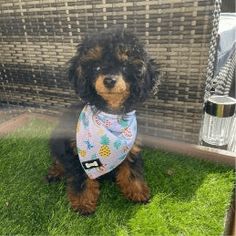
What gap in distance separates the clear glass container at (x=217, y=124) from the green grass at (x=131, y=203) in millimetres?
501

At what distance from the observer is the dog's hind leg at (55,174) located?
12.0ft

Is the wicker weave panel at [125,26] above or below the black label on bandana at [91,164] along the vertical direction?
above

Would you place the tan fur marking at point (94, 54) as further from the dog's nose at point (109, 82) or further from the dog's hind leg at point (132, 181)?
the dog's hind leg at point (132, 181)

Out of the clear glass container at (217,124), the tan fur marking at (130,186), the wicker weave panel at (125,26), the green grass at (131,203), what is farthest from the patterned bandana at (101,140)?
the clear glass container at (217,124)

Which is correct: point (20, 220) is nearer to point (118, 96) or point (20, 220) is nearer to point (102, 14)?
A: point (118, 96)

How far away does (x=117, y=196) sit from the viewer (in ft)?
11.1

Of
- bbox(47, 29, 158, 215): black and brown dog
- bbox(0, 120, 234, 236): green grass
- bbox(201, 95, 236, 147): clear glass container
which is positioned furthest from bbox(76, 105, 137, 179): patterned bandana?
bbox(201, 95, 236, 147): clear glass container

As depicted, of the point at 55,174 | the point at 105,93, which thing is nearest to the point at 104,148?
the point at 105,93

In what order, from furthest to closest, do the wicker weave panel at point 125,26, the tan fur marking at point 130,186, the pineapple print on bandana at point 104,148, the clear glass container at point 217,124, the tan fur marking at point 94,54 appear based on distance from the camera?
the clear glass container at point 217,124 < the wicker weave panel at point 125,26 < the tan fur marking at point 130,186 < the pineapple print on bandana at point 104,148 < the tan fur marking at point 94,54

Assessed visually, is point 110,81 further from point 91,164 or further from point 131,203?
point 131,203

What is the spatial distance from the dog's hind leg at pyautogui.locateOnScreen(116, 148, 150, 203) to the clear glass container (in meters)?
1.28

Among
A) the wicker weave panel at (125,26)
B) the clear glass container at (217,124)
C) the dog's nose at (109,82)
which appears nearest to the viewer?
the dog's nose at (109,82)

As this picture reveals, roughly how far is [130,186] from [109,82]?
1253 mm

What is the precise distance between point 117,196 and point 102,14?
230 centimetres
